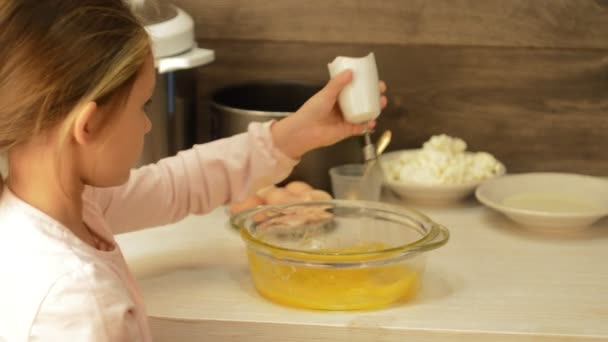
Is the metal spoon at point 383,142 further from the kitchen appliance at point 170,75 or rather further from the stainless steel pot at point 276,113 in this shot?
the kitchen appliance at point 170,75

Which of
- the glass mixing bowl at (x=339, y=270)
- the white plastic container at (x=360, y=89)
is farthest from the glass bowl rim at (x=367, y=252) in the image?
the white plastic container at (x=360, y=89)

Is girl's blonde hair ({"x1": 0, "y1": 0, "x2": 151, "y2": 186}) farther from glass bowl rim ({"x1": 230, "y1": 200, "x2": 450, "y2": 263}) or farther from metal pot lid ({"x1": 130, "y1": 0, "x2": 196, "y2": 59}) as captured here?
metal pot lid ({"x1": 130, "y1": 0, "x2": 196, "y2": 59})

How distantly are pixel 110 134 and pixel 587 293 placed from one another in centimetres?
63

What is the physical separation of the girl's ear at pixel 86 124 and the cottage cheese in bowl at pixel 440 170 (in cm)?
69

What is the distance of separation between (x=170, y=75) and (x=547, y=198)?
2.12 ft

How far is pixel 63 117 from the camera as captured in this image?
0.87 metres

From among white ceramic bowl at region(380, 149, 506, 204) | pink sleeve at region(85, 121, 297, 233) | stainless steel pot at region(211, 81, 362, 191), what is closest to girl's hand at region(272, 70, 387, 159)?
pink sleeve at region(85, 121, 297, 233)

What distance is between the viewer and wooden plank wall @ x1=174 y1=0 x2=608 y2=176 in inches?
Result: 62.7

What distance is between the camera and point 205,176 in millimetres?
1263

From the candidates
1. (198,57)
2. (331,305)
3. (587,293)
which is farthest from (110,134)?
(587,293)

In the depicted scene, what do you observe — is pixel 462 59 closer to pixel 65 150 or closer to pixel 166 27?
pixel 166 27

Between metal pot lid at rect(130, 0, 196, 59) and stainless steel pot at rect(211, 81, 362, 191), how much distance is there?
0.13m

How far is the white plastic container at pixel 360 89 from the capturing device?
1153 millimetres

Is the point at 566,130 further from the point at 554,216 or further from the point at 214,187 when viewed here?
the point at 214,187
